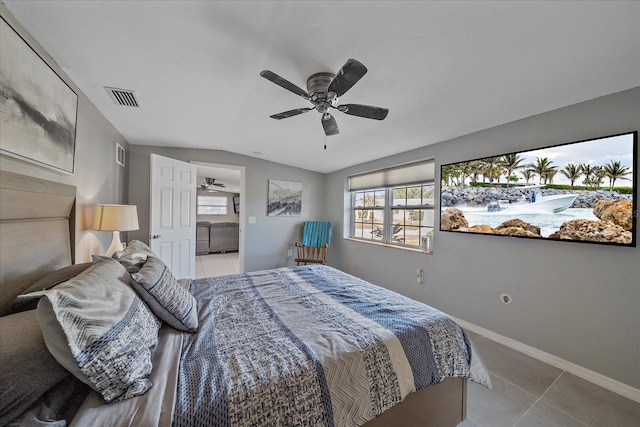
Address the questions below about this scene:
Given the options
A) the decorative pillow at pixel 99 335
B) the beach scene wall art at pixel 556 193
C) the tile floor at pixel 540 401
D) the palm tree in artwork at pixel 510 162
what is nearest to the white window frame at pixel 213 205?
the beach scene wall art at pixel 556 193

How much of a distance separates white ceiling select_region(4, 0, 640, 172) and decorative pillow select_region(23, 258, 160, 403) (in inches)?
54.5

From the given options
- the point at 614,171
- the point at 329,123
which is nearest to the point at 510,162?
the point at 614,171

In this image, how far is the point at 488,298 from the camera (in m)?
2.54

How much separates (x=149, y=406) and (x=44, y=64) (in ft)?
6.44

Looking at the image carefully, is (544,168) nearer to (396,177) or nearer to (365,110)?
(365,110)

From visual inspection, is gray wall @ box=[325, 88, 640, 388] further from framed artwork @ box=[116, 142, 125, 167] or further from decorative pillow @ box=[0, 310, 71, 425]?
framed artwork @ box=[116, 142, 125, 167]

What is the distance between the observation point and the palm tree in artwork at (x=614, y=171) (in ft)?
5.77

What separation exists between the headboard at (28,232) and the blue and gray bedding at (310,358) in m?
0.86

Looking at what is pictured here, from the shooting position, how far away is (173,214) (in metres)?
3.36

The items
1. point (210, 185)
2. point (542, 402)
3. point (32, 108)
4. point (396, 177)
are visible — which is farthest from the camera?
point (210, 185)

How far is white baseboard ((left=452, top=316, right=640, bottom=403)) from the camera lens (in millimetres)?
1748

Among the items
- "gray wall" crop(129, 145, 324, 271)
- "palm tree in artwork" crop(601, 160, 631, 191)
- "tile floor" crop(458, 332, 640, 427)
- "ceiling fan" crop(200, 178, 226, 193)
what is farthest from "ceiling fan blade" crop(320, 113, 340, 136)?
"ceiling fan" crop(200, 178, 226, 193)

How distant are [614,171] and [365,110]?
1871 mm

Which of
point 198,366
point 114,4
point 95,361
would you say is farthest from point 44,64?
point 198,366
